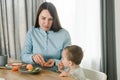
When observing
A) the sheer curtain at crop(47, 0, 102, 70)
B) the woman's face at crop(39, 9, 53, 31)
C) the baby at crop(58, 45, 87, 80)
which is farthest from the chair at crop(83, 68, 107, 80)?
the sheer curtain at crop(47, 0, 102, 70)

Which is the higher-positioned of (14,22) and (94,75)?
(14,22)

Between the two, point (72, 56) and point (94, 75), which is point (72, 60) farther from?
point (94, 75)

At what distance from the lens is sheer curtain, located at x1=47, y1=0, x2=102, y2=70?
323 cm

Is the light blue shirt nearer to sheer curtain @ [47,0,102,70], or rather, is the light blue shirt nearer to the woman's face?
the woman's face

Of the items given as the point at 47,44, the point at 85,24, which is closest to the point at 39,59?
the point at 47,44

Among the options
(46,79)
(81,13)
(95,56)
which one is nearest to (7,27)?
(81,13)

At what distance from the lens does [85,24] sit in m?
3.30

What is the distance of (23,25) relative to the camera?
3135 millimetres

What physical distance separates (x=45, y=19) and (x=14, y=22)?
2.54ft

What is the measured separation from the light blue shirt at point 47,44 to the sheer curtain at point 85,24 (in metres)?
0.90

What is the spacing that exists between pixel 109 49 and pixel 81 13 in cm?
59

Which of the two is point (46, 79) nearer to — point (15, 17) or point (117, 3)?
point (15, 17)

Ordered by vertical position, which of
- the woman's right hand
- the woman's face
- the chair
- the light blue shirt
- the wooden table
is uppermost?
the woman's face

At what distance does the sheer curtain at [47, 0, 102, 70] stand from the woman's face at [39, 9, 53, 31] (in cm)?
94
